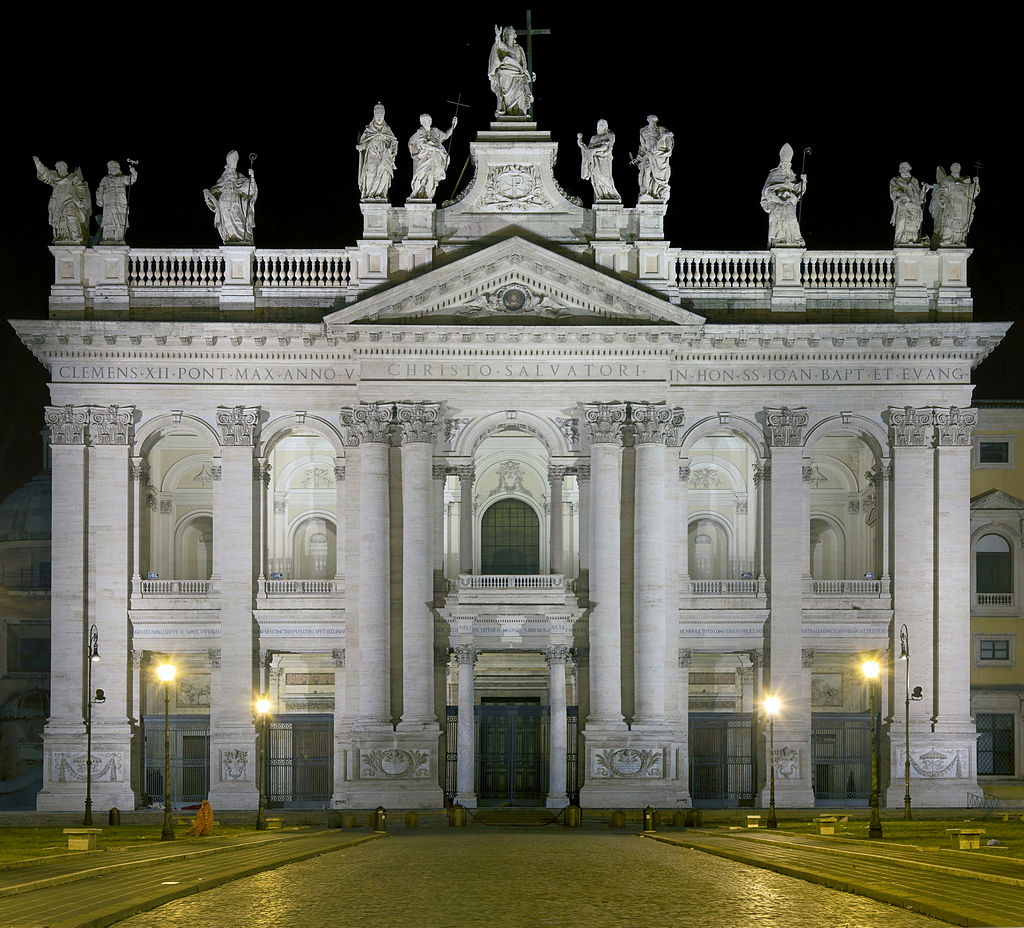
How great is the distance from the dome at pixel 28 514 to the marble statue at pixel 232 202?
2029 centimetres

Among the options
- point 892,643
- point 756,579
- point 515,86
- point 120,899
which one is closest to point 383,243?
point 515,86

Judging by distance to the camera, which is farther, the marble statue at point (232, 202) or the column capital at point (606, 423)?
the marble statue at point (232, 202)

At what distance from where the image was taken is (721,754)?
55.7m

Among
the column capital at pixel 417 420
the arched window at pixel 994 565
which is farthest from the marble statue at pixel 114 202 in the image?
the arched window at pixel 994 565

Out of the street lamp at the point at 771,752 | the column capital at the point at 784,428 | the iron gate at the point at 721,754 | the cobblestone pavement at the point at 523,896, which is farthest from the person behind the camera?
the iron gate at the point at 721,754

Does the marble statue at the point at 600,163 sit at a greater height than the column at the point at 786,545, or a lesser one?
greater

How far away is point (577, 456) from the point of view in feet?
180

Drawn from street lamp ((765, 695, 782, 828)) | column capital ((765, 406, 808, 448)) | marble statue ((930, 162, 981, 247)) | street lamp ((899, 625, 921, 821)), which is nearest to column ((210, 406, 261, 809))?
street lamp ((765, 695, 782, 828))

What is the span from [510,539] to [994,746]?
2052 centimetres

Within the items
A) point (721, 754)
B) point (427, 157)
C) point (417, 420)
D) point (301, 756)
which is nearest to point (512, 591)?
point (417, 420)

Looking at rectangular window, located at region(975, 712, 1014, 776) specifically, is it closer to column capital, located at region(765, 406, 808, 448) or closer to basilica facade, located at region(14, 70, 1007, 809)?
basilica facade, located at region(14, 70, 1007, 809)

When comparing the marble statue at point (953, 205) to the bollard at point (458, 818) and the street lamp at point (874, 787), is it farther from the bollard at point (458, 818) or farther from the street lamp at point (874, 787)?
the bollard at point (458, 818)

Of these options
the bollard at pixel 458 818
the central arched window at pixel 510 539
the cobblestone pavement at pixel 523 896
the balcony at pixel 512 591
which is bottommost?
the bollard at pixel 458 818

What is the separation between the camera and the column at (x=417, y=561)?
53.7 meters
